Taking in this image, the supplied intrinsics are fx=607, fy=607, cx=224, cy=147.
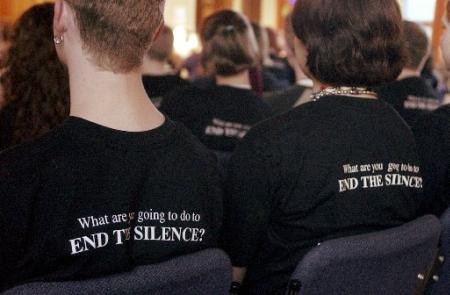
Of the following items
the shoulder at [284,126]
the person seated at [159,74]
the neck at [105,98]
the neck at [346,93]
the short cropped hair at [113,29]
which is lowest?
the person seated at [159,74]

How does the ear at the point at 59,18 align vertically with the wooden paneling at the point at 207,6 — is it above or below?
Answer: above

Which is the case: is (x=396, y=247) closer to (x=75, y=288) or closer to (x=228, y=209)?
(x=228, y=209)

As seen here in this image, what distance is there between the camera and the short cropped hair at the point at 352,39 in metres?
1.49

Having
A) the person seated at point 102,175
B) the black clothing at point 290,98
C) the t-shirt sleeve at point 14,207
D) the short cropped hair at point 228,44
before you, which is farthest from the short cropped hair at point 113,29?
the black clothing at point 290,98

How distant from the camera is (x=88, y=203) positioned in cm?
107

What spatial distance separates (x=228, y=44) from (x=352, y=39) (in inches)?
63.1

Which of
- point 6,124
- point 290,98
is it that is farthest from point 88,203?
point 290,98

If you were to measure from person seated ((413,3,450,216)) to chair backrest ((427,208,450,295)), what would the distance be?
0.28 meters

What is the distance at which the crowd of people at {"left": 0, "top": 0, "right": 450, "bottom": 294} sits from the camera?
1.06m

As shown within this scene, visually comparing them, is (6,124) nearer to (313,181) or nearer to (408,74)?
(313,181)

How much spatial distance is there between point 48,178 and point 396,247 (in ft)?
2.22

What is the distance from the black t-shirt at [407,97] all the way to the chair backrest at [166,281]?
2.16 meters

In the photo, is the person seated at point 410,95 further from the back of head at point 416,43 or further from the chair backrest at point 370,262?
the chair backrest at point 370,262

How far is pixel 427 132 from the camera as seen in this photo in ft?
5.84
